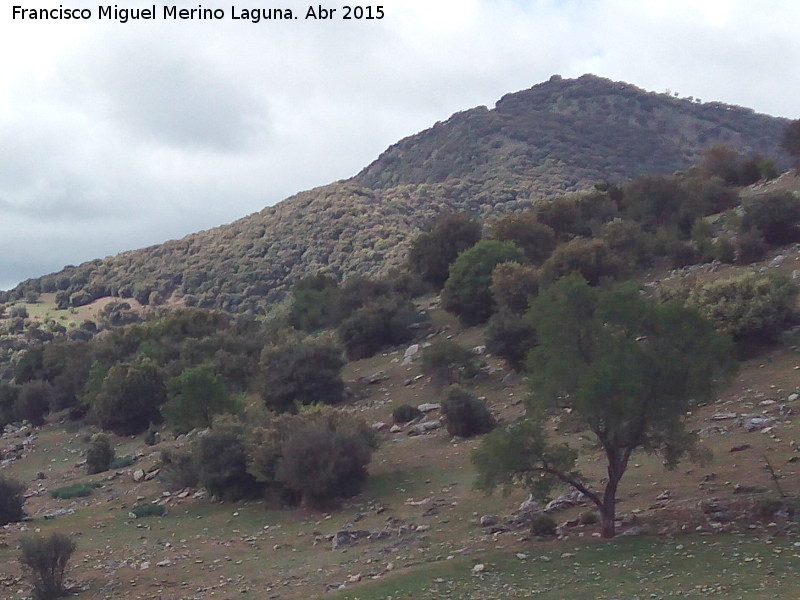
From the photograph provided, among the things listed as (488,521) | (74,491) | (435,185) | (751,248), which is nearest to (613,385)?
(488,521)

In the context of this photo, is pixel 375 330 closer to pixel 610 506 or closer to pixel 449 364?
pixel 449 364

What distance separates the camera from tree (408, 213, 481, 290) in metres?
51.4

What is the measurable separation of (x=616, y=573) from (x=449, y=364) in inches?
766

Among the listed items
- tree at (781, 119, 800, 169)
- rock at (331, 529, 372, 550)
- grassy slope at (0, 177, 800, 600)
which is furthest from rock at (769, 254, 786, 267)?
rock at (331, 529, 372, 550)

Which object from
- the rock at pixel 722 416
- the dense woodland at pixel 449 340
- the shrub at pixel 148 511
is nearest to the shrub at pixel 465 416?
the dense woodland at pixel 449 340

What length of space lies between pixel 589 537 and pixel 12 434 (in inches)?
1636

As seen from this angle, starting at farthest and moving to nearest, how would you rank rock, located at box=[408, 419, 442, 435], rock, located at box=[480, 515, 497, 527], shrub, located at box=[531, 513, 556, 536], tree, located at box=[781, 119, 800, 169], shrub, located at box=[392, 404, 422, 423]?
tree, located at box=[781, 119, 800, 169] < shrub, located at box=[392, 404, 422, 423] < rock, located at box=[408, 419, 442, 435] < rock, located at box=[480, 515, 497, 527] < shrub, located at box=[531, 513, 556, 536]

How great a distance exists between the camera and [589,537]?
15.7m

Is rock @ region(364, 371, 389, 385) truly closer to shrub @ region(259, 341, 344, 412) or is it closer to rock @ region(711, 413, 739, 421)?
shrub @ region(259, 341, 344, 412)

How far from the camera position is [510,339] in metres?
32.1

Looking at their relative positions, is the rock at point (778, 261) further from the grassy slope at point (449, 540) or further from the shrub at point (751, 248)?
the grassy slope at point (449, 540)

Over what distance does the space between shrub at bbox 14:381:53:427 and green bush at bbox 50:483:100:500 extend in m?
22.2

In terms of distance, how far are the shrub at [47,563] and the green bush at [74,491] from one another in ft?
40.9

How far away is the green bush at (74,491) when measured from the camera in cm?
2903
